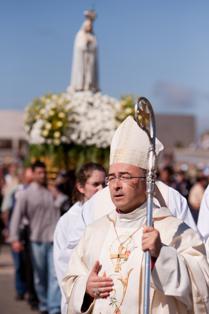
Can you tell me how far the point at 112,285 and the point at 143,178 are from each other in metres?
0.55

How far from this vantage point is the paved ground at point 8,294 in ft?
34.2

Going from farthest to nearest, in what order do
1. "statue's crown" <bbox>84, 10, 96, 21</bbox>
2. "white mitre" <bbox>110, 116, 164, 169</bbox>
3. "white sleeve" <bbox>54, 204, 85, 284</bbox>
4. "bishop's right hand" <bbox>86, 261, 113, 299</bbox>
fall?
"statue's crown" <bbox>84, 10, 96, 21</bbox>, "white sleeve" <bbox>54, 204, 85, 284</bbox>, "white mitre" <bbox>110, 116, 164, 169</bbox>, "bishop's right hand" <bbox>86, 261, 113, 299</bbox>

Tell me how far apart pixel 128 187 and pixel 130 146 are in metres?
0.30

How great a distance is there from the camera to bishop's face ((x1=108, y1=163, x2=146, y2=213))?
14.6ft

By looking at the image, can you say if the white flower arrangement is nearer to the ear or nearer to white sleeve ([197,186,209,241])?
Result: the ear

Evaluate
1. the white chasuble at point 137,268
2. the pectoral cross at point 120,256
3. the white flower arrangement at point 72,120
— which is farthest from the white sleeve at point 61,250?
the white flower arrangement at point 72,120

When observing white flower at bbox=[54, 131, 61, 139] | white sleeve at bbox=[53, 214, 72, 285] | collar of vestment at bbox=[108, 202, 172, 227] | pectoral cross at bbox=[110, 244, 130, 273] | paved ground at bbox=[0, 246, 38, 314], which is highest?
white flower at bbox=[54, 131, 61, 139]

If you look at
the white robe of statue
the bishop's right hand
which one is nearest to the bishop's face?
the bishop's right hand

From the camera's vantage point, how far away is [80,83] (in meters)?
14.9

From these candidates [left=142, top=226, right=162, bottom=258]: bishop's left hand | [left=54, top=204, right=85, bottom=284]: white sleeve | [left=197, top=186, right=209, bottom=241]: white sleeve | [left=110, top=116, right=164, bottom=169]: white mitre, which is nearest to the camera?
[left=142, top=226, right=162, bottom=258]: bishop's left hand

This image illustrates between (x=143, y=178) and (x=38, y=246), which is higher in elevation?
(x=143, y=178)

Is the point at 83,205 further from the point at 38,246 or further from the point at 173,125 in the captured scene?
the point at 173,125

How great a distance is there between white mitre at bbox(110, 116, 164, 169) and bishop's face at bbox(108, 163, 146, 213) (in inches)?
1.9

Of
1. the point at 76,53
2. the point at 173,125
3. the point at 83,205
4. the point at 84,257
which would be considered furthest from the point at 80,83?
the point at 173,125
